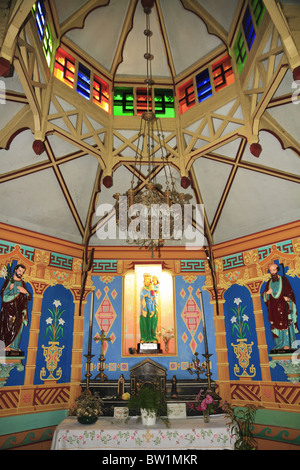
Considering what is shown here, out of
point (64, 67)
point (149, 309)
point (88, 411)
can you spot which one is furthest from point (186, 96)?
point (88, 411)

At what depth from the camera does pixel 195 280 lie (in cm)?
1002

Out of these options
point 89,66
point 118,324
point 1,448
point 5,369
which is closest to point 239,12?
point 89,66

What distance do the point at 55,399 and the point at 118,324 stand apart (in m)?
2.60

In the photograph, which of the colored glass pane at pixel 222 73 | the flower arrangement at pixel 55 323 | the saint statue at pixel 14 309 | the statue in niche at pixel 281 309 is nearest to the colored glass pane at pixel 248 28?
the colored glass pane at pixel 222 73

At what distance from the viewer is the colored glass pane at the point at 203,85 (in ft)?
27.3

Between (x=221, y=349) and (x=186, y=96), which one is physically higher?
(x=186, y=96)

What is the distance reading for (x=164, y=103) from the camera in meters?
9.11

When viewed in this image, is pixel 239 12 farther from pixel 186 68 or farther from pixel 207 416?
pixel 207 416

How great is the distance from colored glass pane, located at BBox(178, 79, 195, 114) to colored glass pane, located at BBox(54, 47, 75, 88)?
309 cm

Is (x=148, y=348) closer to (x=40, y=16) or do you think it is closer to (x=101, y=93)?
(x=101, y=93)

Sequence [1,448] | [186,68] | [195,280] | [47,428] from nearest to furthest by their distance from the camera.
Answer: [1,448] < [47,428] < [186,68] < [195,280]

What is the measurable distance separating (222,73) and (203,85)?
0.59 meters

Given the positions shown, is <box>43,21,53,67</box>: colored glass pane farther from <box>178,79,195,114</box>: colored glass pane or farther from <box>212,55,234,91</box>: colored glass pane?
<box>212,55,234,91</box>: colored glass pane

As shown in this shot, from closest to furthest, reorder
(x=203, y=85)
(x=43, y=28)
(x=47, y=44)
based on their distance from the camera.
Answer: (x=43, y=28) → (x=47, y=44) → (x=203, y=85)
